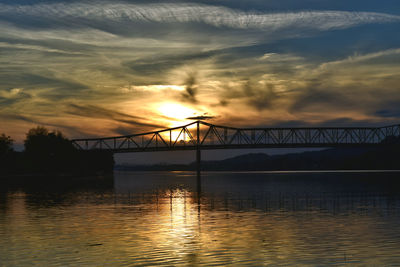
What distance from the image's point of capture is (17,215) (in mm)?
42688

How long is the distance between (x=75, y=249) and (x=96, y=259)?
2930mm

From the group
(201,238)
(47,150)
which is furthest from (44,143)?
(201,238)

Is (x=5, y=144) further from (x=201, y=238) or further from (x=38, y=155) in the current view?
(x=201, y=238)

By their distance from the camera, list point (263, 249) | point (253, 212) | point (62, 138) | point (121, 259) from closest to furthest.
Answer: point (121, 259) → point (263, 249) → point (253, 212) → point (62, 138)

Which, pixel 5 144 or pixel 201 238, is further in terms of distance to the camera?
pixel 5 144

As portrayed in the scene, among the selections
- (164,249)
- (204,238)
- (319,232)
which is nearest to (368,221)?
(319,232)

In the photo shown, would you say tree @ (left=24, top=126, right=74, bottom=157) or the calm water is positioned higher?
tree @ (left=24, top=126, right=74, bottom=157)

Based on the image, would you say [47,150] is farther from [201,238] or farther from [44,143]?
[201,238]

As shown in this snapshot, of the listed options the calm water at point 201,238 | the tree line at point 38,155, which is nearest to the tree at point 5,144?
the tree line at point 38,155

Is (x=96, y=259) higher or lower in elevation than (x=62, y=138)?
lower

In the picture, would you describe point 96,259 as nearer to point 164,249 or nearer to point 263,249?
point 164,249

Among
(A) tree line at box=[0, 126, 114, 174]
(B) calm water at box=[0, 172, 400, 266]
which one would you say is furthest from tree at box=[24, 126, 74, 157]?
(B) calm water at box=[0, 172, 400, 266]

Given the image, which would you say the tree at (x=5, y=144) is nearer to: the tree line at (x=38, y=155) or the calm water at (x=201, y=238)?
the tree line at (x=38, y=155)

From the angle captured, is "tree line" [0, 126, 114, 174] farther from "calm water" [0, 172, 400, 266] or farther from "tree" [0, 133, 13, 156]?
"calm water" [0, 172, 400, 266]
